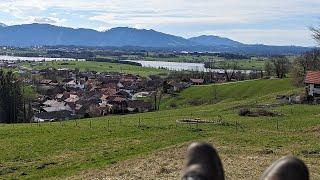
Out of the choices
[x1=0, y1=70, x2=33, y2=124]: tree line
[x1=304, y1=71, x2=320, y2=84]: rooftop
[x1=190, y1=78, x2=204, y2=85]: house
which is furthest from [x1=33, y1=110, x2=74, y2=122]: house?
[x1=190, y1=78, x2=204, y2=85]: house

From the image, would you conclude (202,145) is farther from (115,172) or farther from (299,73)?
(299,73)

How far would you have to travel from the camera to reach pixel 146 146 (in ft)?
94.6

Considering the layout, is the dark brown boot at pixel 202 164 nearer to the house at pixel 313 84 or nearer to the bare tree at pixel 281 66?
the house at pixel 313 84

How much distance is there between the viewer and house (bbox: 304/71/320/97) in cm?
6258

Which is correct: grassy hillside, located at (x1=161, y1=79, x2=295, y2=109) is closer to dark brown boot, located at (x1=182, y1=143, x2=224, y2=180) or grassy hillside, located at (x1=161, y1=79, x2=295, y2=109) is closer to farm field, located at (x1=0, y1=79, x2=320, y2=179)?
farm field, located at (x1=0, y1=79, x2=320, y2=179)

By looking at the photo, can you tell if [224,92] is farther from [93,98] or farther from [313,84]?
[313,84]

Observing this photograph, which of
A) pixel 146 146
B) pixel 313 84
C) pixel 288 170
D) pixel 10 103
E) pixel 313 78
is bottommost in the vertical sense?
pixel 10 103

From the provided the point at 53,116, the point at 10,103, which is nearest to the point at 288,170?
the point at 10,103

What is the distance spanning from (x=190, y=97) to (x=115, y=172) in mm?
93051

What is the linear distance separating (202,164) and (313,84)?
204 feet

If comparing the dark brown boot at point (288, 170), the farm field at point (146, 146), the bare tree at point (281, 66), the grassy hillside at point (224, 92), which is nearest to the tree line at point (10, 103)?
the grassy hillside at point (224, 92)

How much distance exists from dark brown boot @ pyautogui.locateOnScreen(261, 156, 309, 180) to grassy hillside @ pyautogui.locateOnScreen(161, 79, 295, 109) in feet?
297

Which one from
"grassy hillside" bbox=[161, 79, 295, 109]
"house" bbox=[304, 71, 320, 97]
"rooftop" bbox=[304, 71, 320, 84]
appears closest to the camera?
"house" bbox=[304, 71, 320, 97]

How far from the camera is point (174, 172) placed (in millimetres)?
18078
